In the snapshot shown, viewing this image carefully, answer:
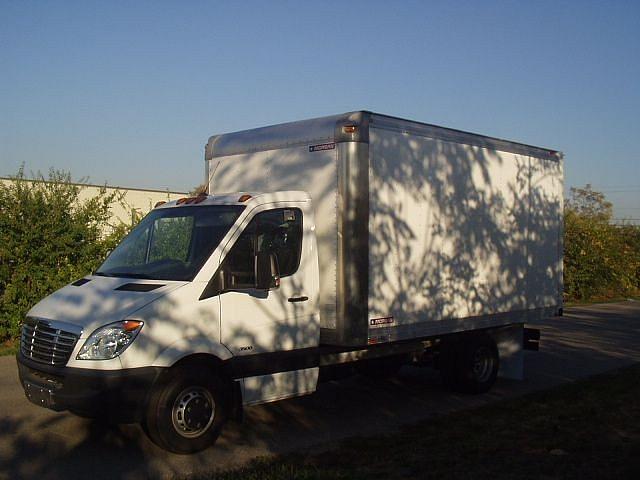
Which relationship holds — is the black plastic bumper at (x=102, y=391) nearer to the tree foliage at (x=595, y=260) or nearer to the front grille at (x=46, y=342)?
the front grille at (x=46, y=342)

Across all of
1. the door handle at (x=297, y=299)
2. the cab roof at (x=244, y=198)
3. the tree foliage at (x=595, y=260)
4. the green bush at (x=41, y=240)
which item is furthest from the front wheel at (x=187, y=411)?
the tree foliage at (x=595, y=260)

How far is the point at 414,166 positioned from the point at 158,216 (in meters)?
3.08

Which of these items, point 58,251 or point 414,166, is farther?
point 58,251

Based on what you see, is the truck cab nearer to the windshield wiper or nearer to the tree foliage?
the windshield wiper

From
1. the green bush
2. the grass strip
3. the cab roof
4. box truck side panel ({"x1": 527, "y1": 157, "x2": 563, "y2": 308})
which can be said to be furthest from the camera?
the green bush

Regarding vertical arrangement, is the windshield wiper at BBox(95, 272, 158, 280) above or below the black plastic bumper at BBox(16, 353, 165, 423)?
above

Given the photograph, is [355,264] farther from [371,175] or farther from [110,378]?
[110,378]

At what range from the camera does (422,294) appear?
8.79 metres

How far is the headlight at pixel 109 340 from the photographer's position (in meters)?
6.39

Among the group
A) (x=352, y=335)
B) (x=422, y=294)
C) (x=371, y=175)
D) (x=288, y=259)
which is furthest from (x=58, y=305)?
(x=422, y=294)

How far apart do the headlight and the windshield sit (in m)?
0.82

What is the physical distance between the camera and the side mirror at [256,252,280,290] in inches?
281

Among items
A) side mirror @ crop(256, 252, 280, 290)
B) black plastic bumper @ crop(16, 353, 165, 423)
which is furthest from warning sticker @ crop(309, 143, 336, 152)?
black plastic bumper @ crop(16, 353, 165, 423)

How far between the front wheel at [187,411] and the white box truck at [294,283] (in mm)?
13
